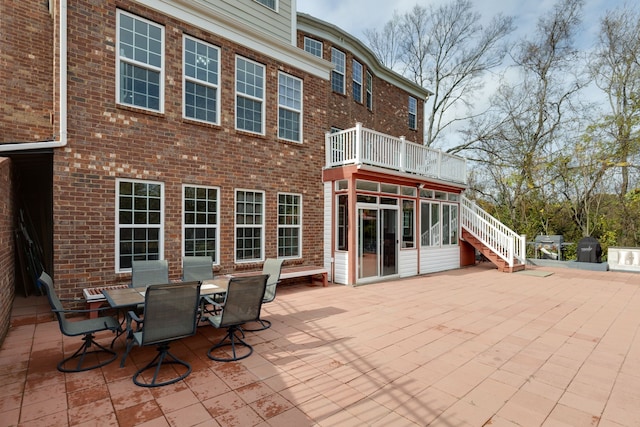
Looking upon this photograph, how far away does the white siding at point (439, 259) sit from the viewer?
11320 mm

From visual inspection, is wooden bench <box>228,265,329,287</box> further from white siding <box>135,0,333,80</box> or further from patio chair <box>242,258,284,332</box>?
white siding <box>135,0,333,80</box>

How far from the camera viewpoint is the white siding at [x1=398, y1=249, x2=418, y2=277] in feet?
34.2

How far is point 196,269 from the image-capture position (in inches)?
246

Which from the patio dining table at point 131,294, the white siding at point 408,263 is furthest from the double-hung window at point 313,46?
the patio dining table at point 131,294

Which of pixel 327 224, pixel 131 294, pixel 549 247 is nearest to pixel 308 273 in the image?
pixel 327 224

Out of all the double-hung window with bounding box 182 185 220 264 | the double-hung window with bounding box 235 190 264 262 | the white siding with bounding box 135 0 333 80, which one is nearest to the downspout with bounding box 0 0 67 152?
the white siding with bounding box 135 0 333 80

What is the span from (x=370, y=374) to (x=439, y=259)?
9.13 metres

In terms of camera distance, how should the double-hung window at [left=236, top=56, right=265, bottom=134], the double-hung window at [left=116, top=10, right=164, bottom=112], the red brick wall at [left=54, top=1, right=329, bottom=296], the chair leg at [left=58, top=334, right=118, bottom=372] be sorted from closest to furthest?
1. the chair leg at [left=58, top=334, right=118, bottom=372]
2. the red brick wall at [left=54, top=1, right=329, bottom=296]
3. the double-hung window at [left=116, top=10, right=164, bottom=112]
4. the double-hung window at [left=236, top=56, right=265, bottom=134]

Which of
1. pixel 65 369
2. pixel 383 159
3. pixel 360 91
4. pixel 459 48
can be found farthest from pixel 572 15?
pixel 65 369

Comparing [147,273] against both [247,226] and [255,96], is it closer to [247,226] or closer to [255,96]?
[247,226]

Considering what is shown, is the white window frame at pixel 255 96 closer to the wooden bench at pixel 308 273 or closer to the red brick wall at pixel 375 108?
the wooden bench at pixel 308 273

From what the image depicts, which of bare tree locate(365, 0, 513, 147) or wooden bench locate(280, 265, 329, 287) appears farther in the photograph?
bare tree locate(365, 0, 513, 147)

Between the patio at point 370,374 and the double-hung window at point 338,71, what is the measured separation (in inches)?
356

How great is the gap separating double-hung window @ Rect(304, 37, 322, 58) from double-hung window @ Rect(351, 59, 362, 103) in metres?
1.82
